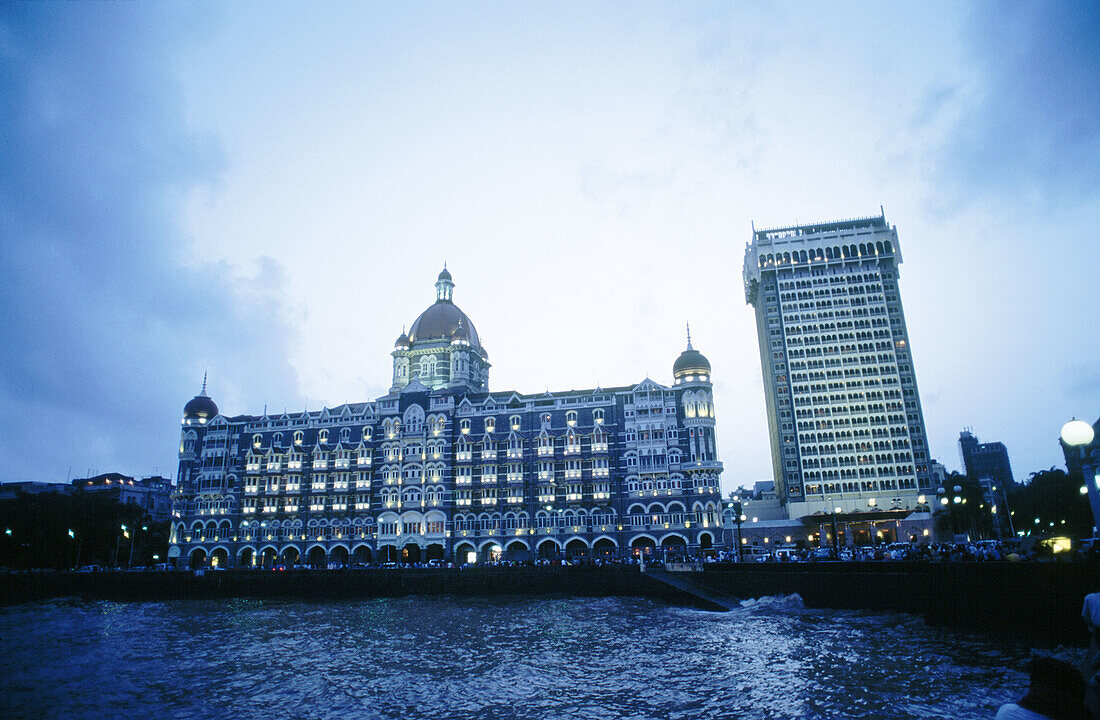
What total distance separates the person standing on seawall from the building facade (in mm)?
75429

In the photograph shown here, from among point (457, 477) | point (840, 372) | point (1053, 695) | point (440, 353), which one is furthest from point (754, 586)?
point (840, 372)

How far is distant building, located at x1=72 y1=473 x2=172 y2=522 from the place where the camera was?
12825cm

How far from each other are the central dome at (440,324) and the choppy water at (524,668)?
Result: 64185 millimetres

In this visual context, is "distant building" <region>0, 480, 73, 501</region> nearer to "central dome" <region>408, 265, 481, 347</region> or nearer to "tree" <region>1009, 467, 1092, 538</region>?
"central dome" <region>408, 265, 481, 347</region>

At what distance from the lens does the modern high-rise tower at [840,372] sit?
113250 millimetres

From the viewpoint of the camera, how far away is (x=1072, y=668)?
5.34 metres

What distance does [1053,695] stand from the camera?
522 cm

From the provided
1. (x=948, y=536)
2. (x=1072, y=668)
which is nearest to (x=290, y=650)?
(x=1072, y=668)

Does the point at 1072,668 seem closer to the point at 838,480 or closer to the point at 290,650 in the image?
the point at 290,650

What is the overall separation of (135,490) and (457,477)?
286ft

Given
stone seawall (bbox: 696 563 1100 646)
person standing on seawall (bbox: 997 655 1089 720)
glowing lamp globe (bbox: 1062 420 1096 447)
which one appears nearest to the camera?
person standing on seawall (bbox: 997 655 1089 720)

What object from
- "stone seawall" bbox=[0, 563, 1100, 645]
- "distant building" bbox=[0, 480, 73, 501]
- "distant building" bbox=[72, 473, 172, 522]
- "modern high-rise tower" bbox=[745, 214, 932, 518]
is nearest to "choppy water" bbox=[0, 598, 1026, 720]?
"stone seawall" bbox=[0, 563, 1100, 645]

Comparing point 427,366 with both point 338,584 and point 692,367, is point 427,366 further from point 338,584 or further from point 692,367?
point 692,367

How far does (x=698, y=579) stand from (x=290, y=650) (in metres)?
34.9
